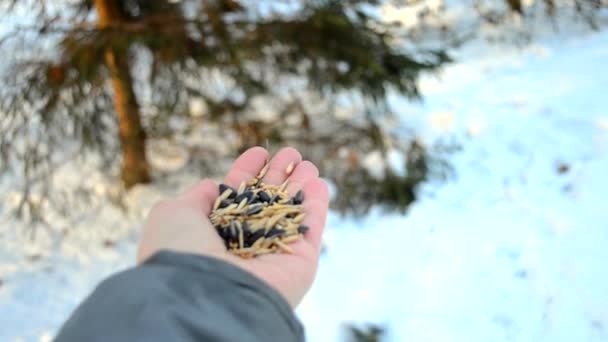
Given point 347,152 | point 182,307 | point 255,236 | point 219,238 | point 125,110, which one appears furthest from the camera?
point 347,152

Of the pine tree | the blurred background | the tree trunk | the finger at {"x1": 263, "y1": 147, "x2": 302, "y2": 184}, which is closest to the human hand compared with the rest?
the finger at {"x1": 263, "y1": 147, "x2": 302, "y2": 184}

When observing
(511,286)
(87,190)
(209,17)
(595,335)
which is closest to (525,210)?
(511,286)

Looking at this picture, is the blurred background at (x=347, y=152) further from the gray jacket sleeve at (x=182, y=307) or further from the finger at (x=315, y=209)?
the gray jacket sleeve at (x=182, y=307)

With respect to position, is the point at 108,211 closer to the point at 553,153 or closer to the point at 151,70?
the point at 151,70

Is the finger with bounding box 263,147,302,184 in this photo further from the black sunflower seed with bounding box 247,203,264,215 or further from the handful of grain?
the black sunflower seed with bounding box 247,203,264,215

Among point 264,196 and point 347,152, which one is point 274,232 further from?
point 347,152

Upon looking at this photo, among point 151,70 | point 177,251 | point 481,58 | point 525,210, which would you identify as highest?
point 177,251

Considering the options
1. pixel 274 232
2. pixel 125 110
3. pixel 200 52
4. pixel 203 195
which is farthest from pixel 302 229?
pixel 125 110
